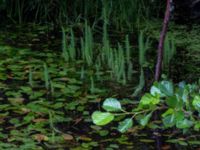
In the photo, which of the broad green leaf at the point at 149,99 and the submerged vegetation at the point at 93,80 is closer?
the broad green leaf at the point at 149,99

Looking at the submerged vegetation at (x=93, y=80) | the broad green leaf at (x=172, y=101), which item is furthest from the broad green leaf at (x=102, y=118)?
the broad green leaf at (x=172, y=101)

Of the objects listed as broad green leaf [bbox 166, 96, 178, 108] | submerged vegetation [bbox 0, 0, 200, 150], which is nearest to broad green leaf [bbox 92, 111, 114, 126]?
submerged vegetation [bbox 0, 0, 200, 150]

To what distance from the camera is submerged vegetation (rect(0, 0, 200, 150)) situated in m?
1.29

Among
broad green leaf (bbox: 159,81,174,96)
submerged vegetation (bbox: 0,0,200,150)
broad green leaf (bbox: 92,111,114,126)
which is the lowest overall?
submerged vegetation (bbox: 0,0,200,150)

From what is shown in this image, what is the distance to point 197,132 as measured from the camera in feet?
7.62

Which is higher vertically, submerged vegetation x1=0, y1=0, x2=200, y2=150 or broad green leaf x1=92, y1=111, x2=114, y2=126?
broad green leaf x1=92, y1=111, x2=114, y2=126

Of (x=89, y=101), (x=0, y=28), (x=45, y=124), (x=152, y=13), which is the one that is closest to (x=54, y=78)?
(x=89, y=101)

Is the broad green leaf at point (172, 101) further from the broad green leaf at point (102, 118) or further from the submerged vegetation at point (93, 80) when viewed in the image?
the broad green leaf at point (102, 118)

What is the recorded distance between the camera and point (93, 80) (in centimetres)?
299

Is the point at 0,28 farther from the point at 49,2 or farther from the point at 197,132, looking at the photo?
the point at 197,132

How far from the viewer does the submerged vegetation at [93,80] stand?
50.9 inches

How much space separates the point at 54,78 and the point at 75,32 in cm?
118

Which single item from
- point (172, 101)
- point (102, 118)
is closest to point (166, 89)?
point (172, 101)

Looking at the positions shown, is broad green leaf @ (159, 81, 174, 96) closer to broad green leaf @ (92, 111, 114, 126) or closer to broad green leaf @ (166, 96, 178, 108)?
broad green leaf @ (166, 96, 178, 108)
